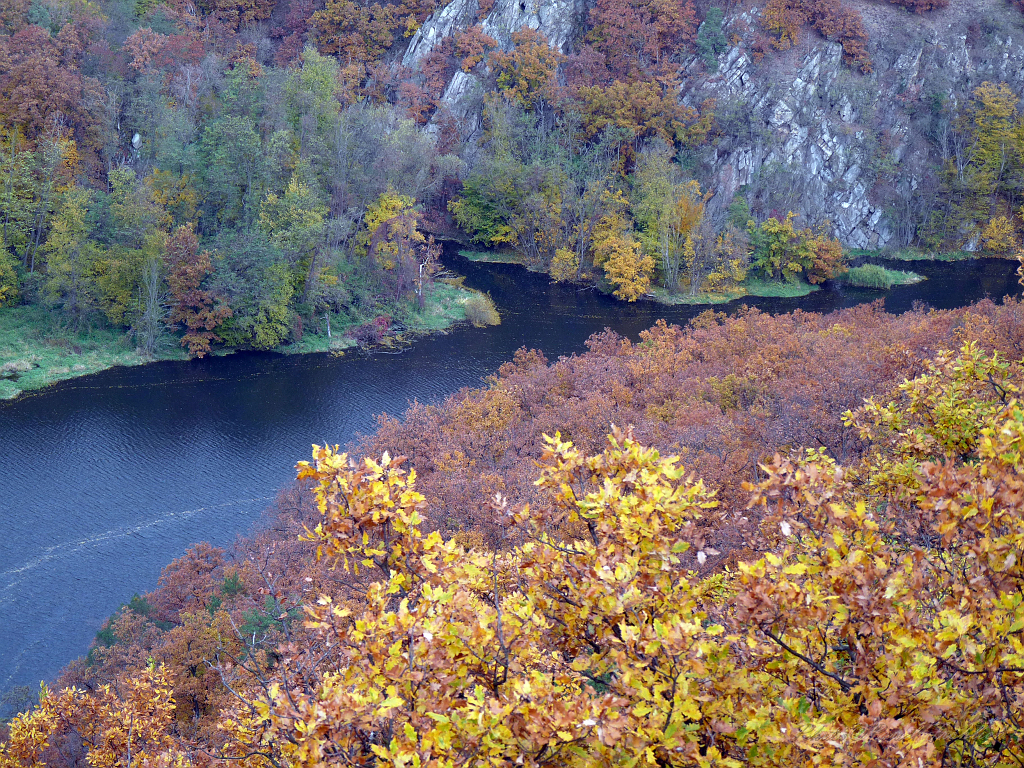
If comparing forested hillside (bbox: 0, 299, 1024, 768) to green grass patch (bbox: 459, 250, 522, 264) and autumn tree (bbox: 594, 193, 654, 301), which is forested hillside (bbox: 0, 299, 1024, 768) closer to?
autumn tree (bbox: 594, 193, 654, 301)

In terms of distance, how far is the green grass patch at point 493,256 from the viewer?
54469mm

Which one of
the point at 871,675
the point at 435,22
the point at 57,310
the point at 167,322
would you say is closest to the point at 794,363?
the point at 871,675

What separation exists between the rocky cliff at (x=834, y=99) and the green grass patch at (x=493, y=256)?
32.9ft

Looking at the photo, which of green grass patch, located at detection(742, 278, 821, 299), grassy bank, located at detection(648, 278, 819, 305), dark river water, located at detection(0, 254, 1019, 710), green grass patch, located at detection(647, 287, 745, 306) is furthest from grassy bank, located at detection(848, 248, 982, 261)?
green grass patch, located at detection(647, 287, 745, 306)

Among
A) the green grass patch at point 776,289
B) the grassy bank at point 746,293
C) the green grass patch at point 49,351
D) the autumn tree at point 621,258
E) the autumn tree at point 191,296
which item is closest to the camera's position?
the green grass patch at point 49,351

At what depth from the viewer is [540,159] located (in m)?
53.8

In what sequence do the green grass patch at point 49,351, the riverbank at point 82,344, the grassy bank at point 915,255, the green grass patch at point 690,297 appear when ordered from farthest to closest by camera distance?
the grassy bank at point 915,255 < the green grass patch at point 690,297 < the riverbank at point 82,344 < the green grass patch at point 49,351

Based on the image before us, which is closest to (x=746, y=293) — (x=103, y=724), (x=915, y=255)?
(x=915, y=255)

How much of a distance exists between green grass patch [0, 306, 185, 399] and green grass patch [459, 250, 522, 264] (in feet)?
76.0

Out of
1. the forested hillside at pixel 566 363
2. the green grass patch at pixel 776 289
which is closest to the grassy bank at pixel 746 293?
the green grass patch at pixel 776 289

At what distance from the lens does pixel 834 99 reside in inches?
2274

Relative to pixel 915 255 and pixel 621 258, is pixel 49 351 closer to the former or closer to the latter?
pixel 621 258

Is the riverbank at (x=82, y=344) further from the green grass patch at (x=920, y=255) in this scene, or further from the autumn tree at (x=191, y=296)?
the green grass patch at (x=920, y=255)

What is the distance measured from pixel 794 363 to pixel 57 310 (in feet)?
106
